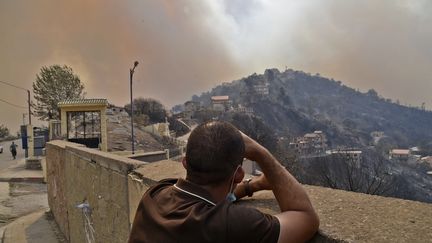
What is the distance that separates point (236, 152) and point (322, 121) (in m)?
138

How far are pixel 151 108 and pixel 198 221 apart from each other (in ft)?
195

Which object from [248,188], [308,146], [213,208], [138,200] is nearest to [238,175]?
[213,208]

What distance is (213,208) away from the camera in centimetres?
171

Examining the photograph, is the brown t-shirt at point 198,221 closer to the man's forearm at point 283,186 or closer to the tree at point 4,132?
the man's forearm at point 283,186

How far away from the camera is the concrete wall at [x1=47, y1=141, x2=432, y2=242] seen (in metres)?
1.87

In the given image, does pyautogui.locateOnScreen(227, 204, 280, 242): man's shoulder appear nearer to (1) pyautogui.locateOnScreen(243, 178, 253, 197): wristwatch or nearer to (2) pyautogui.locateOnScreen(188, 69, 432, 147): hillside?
(1) pyautogui.locateOnScreen(243, 178, 253, 197): wristwatch

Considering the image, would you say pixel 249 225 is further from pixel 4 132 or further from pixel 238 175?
pixel 4 132

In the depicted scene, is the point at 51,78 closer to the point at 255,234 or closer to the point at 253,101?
the point at 255,234

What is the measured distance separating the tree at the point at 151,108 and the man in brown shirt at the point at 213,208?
5602cm

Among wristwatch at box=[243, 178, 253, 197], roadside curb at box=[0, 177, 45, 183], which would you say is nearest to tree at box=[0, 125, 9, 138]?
roadside curb at box=[0, 177, 45, 183]

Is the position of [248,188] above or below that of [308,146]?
above

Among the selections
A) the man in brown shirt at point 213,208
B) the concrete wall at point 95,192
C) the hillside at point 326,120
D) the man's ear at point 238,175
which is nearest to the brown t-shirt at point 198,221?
the man in brown shirt at point 213,208

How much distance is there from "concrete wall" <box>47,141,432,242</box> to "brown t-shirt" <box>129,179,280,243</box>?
13.8 inches

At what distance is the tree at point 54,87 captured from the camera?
41.7 meters
